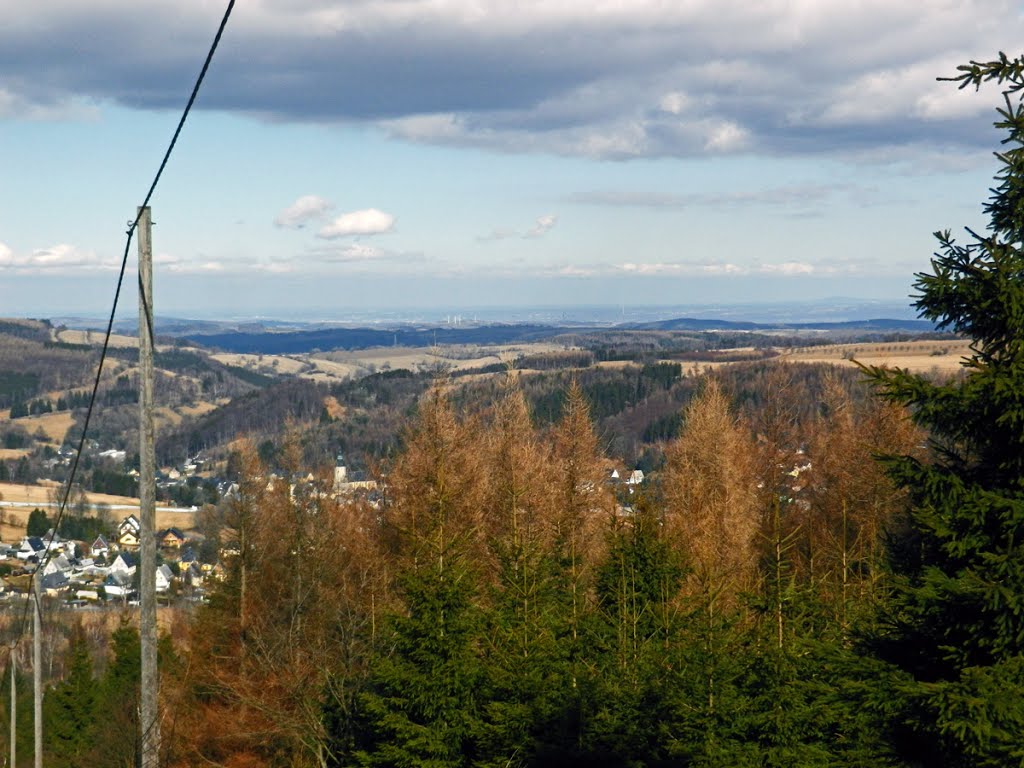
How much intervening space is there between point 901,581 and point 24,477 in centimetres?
16477

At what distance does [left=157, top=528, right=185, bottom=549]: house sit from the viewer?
107 m

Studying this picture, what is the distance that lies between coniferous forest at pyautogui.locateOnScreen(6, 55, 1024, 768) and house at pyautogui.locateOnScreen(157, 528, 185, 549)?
207 feet

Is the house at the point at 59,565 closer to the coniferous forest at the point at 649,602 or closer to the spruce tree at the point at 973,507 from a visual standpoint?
the coniferous forest at the point at 649,602

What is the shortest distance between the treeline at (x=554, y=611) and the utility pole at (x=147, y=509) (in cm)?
677

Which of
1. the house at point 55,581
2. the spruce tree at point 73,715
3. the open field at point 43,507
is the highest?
the spruce tree at point 73,715

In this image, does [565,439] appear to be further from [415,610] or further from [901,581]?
[901,581]

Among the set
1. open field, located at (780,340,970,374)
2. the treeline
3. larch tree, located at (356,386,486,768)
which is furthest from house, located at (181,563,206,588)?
open field, located at (780,340,970,374)

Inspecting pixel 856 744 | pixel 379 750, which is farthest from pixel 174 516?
pixel 856 744

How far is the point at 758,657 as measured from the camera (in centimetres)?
1393

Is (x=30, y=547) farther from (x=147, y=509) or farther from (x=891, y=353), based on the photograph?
(x=891, y=353)

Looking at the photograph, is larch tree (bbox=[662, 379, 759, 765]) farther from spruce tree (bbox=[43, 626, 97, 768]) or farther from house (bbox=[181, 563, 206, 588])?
house (bbox=[181, 563, 206, 588])

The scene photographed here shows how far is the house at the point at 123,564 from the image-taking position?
349ft

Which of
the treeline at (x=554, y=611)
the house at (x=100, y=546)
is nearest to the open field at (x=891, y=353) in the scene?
the house at (x=100, y=546)

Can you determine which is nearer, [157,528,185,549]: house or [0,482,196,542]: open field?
[157,528,185,549]: house
